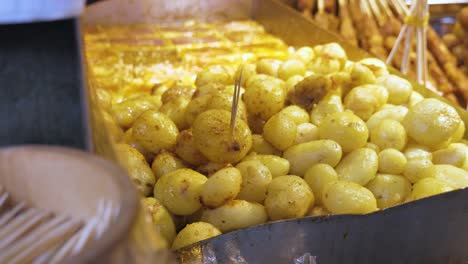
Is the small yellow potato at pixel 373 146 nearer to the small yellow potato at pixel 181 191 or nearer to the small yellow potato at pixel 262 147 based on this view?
the small yellow potato at pixel 262 147

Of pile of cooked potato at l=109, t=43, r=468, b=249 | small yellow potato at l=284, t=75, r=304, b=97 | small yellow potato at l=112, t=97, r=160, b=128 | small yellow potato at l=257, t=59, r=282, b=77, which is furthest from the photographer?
small yellow potato at l=257, t=59, r=282, b=77

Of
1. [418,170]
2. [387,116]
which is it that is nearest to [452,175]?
[418,170]

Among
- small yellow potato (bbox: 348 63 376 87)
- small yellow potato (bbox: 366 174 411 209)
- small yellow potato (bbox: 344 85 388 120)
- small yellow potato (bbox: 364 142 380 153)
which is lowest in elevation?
small yellow potato (bbox: 366 174 411 209)

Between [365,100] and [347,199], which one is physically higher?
[365,100]

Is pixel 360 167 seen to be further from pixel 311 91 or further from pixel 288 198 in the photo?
pixel 311 91

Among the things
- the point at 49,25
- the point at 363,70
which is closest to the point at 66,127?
the point at 49,25

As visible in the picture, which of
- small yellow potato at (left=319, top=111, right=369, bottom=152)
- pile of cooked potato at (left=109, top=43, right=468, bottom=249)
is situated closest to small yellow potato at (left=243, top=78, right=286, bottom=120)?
pile of cooked potato at (left=109, top=43, right=468, bottom=249)

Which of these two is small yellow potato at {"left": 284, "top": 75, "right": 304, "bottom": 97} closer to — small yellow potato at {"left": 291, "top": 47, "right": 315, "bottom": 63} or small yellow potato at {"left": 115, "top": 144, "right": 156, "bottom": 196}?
small yellow potato at {"left": 291, "top": 47, "right": 315, "bottom": 63}
